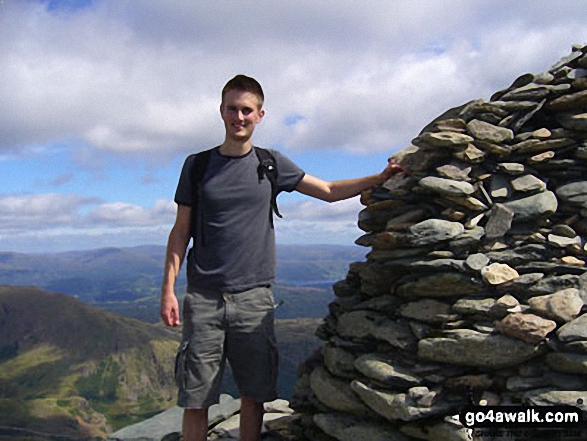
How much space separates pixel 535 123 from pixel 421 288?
3.51m

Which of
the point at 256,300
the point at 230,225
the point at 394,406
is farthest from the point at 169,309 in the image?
the point at 394,406

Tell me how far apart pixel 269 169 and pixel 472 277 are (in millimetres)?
3490

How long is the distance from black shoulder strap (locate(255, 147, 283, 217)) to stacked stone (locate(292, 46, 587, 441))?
1.86 meters

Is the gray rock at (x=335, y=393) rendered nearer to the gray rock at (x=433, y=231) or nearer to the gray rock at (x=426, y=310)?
the gray rock at (x=426, y=310)

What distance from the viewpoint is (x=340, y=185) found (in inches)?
331

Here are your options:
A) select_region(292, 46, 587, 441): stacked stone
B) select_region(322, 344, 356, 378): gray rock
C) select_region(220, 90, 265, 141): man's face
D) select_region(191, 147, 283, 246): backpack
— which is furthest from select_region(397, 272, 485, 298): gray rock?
select_region(220, 90, 265, 141): man's face

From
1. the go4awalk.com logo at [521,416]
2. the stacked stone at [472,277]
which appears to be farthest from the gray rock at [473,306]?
the go4awalk.com logo at [521,416]

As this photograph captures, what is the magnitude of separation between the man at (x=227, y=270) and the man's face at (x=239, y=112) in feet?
0.05

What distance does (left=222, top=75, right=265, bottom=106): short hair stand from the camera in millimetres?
7326

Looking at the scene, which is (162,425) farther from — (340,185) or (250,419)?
(340,185)

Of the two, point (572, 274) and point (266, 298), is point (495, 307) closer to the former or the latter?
point (572, 274)

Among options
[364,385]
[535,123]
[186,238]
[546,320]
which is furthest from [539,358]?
[186,238]

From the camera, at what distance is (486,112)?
26.9ft

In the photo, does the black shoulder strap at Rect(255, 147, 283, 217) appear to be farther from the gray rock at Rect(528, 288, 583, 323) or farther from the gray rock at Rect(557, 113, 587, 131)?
the gray rock at Rect(557, 113, 587, 131)
